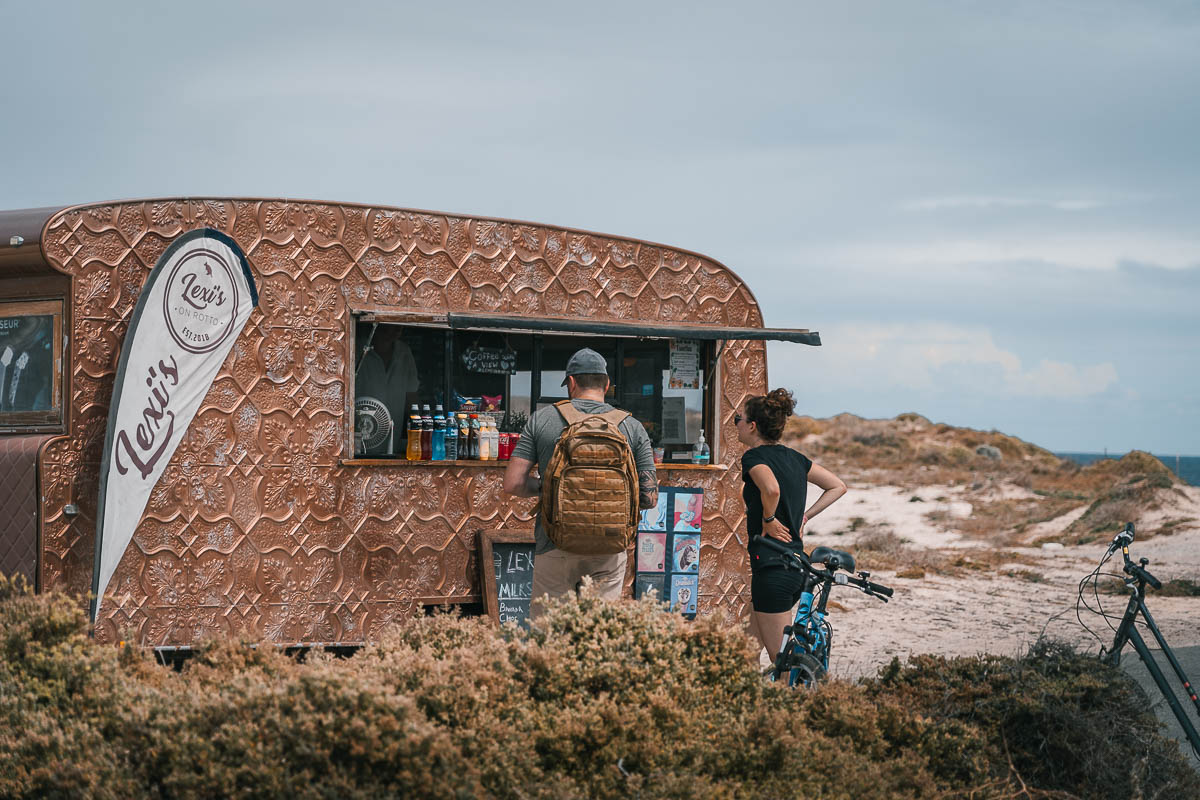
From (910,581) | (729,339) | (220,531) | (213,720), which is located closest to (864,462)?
(910,581)

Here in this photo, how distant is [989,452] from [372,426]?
38.2m

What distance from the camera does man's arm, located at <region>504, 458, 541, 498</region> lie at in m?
5.19

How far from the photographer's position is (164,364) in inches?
256

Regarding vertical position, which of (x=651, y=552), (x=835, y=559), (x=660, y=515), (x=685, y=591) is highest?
(x=835, y=559)

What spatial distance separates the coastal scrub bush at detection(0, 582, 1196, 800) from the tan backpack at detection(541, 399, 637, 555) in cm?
67

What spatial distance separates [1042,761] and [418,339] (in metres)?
4.67

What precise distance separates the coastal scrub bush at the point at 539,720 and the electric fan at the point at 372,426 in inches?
107

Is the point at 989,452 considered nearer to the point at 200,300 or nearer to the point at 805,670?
the point at 200,300

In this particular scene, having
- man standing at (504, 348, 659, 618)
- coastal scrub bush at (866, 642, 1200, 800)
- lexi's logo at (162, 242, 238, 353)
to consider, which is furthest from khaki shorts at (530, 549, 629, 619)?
lexi's logo at (162, 242, 238, 353)

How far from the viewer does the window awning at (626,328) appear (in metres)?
7.33

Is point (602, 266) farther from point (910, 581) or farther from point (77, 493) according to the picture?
point (910, 581)

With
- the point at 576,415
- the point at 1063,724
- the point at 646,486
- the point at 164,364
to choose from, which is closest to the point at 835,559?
the point at 646,486

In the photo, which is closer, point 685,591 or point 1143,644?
point 1143,644

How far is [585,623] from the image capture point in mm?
4121
